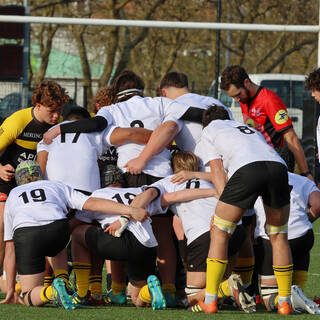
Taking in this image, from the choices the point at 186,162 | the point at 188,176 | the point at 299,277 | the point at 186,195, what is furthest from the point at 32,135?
the point at 299,277

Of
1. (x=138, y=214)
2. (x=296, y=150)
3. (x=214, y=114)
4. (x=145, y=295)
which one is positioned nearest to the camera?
(x=138, y=214)

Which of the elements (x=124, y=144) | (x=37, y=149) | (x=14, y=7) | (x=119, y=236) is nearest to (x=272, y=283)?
(x=119, y=236)

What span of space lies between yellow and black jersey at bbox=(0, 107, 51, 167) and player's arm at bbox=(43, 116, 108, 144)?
1.11ft

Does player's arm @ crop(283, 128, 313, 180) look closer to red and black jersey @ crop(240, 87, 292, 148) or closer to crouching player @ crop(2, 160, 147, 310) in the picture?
red and black jersey @ crop(240, 87, 292, 148)

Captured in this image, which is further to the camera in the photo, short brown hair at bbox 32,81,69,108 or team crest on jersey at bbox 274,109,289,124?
team crest on jersey at bbox 274,109,289,124

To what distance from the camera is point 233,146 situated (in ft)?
19.4

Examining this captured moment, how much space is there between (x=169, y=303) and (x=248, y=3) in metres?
19.5

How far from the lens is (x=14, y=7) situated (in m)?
19.4

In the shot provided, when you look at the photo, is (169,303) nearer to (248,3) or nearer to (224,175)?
(224,175)

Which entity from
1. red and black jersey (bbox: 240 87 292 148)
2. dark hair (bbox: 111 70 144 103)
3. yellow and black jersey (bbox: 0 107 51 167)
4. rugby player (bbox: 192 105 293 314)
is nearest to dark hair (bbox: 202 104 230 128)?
rugby player (bbox: 192 105 293 314)

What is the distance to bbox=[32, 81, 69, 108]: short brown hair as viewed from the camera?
6.79m

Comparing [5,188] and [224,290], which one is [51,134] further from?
[224,290]

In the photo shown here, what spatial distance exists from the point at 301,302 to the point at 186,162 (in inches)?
56.9

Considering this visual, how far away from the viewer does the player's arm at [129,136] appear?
261 inches
